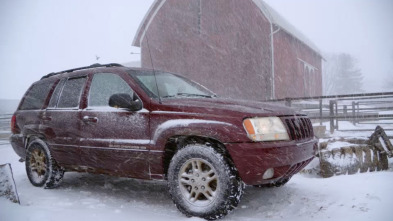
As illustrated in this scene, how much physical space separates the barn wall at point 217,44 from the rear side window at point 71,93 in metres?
10.3

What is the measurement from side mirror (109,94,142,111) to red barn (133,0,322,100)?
418 inches

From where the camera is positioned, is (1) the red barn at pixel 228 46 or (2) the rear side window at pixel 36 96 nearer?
(2) the rear side window at pixel 36 96

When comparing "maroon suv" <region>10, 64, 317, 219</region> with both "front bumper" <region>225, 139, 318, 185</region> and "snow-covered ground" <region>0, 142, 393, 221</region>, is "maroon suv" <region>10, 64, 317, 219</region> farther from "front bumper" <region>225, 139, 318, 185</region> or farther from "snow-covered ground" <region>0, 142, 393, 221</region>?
"snow-covered ground" <region>0, 142, 393, 221</region>

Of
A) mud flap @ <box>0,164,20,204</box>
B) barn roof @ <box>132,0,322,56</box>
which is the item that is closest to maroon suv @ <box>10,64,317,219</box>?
mud flap @ <box>0,164,20,204</box>

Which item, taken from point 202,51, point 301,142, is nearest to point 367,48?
point 202,51

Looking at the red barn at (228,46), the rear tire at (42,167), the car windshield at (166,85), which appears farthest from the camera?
the red barn at (228,46)

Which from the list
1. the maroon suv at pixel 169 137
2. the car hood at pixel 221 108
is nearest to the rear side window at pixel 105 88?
the maroon suv at pixel 169 137

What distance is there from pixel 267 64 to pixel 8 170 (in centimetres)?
1166

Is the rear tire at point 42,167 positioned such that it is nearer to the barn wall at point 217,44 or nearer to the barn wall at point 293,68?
the barn wall at point 217,44

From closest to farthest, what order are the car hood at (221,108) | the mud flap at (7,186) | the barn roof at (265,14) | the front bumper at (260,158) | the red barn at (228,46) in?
the front bumper at (260,158)
the car hood at (221,108)
the mud flap at (7,186)
the barn roof at (265,14)
the red barn at (228,46)

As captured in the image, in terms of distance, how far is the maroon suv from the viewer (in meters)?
3.38

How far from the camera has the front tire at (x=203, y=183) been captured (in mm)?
3377

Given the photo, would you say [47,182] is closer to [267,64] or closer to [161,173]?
[161,173]

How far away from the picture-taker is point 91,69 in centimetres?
484
